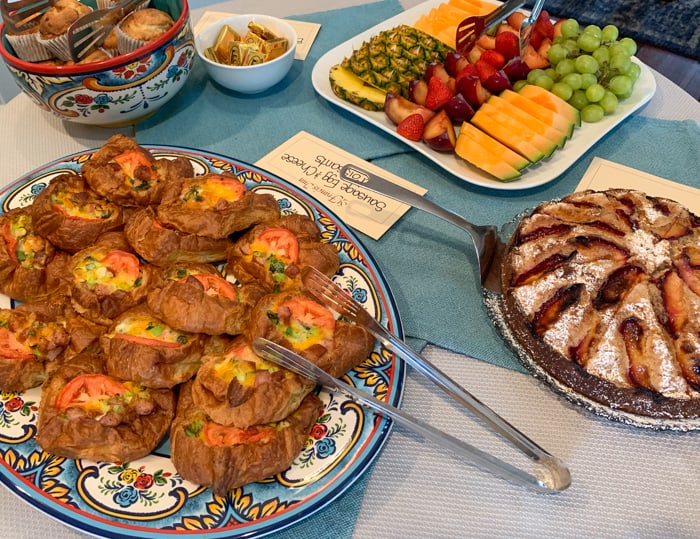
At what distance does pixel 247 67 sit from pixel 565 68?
1.15 metres

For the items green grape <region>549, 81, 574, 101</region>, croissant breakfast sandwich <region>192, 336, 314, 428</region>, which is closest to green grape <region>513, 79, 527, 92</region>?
green grape <region>549, 81, 574, 101</region>

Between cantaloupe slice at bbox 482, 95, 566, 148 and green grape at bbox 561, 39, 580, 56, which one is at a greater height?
green grape at bbox 561, 39, 580, 56

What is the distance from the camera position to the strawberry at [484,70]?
1.96m

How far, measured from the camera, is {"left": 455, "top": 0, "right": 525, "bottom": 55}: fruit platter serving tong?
2055mm

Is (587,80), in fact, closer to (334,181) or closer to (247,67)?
(334,181)

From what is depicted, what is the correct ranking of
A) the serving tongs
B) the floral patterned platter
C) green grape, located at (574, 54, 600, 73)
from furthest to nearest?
green grape, located at (574, 54, 600, 73) → the serving tongs → the floral patterned platter

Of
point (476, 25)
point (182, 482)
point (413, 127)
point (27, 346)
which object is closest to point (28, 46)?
point (27, 346)

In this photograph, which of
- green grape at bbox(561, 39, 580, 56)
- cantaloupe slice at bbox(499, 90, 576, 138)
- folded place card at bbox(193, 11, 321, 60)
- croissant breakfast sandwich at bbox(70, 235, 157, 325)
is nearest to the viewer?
croissant breakfast sandwich at bbox(70, 235, 157, 325)

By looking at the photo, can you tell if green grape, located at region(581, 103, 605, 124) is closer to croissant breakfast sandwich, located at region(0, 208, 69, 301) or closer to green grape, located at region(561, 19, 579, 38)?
green grape, located at region(561, 19, 579, 38)

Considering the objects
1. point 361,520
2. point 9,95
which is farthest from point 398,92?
point 9,95

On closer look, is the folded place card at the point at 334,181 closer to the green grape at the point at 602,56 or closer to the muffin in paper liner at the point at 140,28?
the muffin in paper liner at the point at 140,28

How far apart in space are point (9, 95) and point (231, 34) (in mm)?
1238

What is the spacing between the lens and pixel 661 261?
1263mm

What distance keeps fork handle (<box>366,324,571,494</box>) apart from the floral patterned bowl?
108 cm
